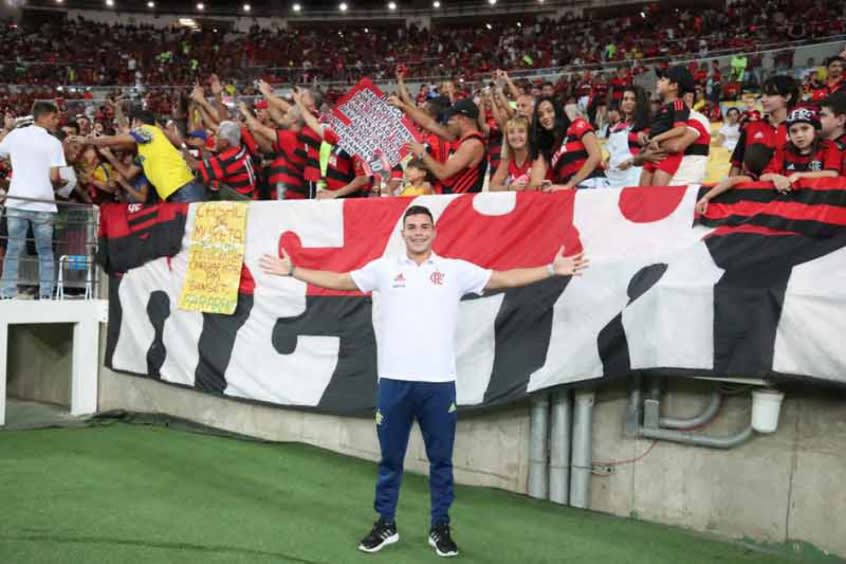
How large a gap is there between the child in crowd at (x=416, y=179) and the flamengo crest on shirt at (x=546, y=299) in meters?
0.47

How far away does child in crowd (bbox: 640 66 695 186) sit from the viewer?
18.0 feet

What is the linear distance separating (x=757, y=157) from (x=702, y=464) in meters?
1.80

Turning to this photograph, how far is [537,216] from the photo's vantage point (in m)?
5.36

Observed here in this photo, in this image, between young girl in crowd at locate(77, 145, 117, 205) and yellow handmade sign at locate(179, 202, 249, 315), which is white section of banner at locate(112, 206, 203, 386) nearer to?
yellow handmade sign at locate(179, 202, 249, 315)

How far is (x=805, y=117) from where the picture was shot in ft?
14.7

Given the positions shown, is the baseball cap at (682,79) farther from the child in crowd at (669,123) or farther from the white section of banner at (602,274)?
the white section of banner at (602,274)

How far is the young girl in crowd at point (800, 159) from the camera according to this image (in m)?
4.38

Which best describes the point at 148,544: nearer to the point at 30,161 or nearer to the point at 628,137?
the point at 30,161

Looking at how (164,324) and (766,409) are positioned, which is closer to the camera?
(766,409)

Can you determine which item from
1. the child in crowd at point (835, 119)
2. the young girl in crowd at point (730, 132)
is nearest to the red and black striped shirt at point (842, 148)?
the child in crowd at point (835, 119)

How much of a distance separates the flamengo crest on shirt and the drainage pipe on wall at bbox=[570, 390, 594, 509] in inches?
7.4

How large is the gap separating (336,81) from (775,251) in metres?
25.2

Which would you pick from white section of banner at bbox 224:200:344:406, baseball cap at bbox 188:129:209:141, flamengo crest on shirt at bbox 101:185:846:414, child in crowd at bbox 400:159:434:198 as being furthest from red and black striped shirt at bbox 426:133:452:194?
baseball cap at bbox 188:129:209:141

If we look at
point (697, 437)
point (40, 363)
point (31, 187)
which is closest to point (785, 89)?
point (697, 437)
